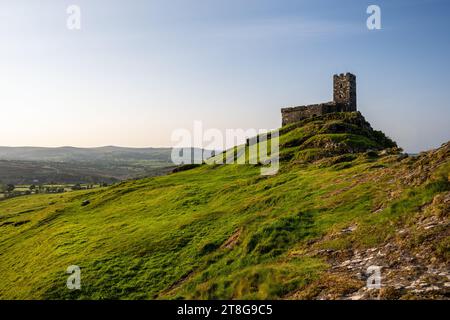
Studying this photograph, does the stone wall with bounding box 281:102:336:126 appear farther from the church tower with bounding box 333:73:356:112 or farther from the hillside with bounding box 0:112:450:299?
the hillside with bounding box 0:112:450:299

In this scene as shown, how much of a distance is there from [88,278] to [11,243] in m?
39.4

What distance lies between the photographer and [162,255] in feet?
110

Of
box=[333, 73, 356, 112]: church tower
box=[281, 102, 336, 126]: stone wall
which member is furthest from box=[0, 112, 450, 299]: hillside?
box=[281, 102, 336, 126]: stone wall

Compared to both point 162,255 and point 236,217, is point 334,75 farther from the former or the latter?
point 162,255

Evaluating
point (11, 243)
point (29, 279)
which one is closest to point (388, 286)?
point (29, 279)

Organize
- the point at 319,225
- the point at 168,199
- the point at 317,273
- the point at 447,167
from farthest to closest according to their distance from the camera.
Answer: the point at 168,199, the point at 319,225, the point at 447,167, the point at 317,273

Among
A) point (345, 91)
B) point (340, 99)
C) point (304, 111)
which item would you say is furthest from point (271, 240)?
point (304, 111)

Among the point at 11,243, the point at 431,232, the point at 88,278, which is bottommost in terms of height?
the point at 11,243

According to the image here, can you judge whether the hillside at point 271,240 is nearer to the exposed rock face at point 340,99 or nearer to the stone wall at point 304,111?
the exposed rock face at point 340,99

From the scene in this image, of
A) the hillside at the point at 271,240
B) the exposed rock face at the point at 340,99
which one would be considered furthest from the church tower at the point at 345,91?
the hillside at the point at 271,240

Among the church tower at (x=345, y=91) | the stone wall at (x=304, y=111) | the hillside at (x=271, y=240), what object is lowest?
the hillside at (x=271, y=240)

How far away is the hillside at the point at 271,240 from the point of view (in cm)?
1825

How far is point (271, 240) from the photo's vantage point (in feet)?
88.3
